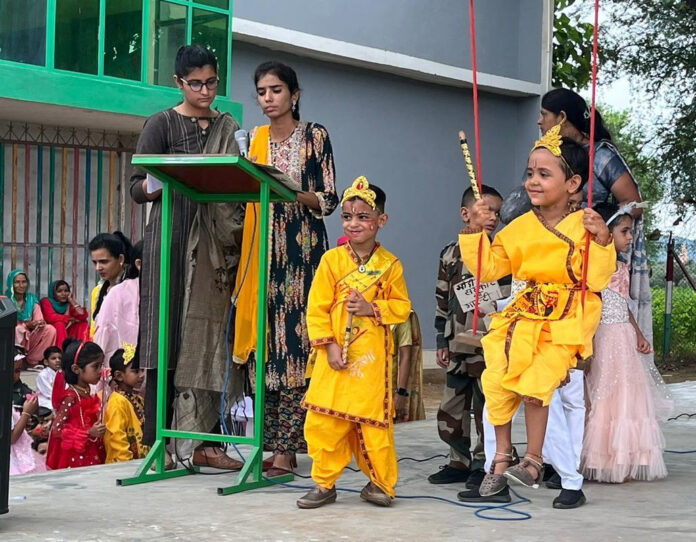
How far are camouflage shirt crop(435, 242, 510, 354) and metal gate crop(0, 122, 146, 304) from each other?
687cm

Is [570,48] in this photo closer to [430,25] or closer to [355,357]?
[430,25]

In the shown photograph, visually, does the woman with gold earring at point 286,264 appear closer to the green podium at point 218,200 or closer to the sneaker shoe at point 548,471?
the green podium at point 218,200

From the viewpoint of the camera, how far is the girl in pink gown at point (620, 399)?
5711mm

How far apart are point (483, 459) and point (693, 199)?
11.6 m

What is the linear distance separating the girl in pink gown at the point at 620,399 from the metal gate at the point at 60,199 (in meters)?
7.45

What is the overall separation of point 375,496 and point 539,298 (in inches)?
43.8

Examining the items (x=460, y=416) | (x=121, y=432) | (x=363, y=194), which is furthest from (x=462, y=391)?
(x=121, y=432)

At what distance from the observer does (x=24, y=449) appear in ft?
22.9

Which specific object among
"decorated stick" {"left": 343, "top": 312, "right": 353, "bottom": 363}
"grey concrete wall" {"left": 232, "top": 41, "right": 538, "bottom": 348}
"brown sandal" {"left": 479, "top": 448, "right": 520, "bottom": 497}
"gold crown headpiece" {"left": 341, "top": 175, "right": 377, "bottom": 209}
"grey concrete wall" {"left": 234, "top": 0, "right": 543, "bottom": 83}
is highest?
"grey concrete wall" {"left": 234, "top": 0, "right": 543, "bottom": 83}

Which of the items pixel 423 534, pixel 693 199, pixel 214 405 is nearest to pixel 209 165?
pixel 214 405

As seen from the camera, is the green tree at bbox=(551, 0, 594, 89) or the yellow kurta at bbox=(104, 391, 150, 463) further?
the green tree at bbox=(551, 0, 594, 89)

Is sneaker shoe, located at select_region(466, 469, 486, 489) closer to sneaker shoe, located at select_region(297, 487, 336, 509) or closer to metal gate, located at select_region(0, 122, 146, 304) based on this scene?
sneaker shoe, located at select_region(297, 487, 336, 509)

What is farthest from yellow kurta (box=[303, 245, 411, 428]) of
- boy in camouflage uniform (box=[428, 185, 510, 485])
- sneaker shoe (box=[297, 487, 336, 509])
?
boy in camouflage uniform (box=[428, 185, 510, 485])

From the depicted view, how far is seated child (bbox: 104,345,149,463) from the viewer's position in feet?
22.2
